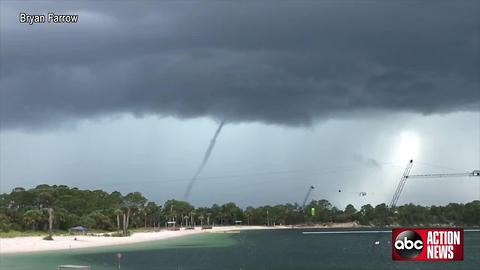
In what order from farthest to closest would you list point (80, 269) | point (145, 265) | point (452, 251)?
point (145, 265)
point (80, 269)
point (452, 251)

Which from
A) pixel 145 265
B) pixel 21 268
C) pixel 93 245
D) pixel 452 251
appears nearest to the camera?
pixel 452 251

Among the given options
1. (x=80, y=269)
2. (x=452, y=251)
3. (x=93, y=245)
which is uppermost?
(x=452, y=251)

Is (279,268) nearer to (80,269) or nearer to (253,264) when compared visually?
(253,264)

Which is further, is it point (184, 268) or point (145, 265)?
point (145, 265)

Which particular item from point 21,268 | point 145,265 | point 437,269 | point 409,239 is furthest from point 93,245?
point 409,239

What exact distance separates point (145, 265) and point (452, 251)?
9498 centimetres

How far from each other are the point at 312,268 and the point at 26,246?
87578mm

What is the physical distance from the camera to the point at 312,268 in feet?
376

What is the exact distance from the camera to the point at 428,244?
35.0 m

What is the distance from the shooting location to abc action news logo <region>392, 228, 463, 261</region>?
1379 inches

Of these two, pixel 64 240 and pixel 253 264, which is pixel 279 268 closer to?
pixel 253 264

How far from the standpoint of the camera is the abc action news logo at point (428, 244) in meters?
35.0

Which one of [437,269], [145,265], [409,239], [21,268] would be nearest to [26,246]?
[145,265]

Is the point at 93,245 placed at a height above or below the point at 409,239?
below
